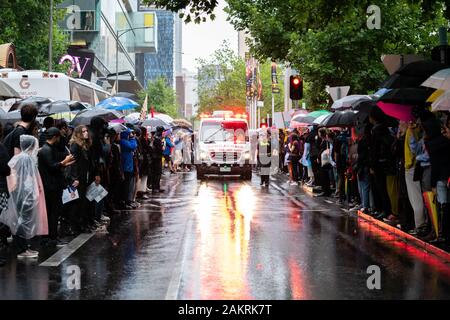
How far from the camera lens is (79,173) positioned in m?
12.8

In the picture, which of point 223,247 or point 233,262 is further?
point 223,247

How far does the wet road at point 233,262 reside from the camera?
7.93 meters

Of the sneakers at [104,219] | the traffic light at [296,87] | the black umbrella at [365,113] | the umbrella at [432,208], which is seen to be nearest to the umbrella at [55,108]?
the sneakers at [104,219]

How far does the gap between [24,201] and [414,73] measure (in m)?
7.02

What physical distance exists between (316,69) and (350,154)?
→ 909 cm

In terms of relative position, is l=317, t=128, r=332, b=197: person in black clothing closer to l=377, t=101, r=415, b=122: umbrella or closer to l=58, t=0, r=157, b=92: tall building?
l=377, t=101, r=415, b=122: umbrella

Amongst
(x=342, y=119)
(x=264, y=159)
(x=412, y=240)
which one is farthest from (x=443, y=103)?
(x=264, y=159)

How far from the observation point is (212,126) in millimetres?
31219

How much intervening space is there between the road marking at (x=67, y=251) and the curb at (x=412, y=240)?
17.7 ft

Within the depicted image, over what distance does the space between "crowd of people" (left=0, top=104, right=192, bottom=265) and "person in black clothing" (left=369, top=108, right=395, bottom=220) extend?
17.7ft

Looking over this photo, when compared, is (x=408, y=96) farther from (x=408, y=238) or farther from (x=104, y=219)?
(x=104, y=219)

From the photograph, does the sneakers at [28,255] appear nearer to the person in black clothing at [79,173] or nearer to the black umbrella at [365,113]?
the person in black clothing at [79,173]

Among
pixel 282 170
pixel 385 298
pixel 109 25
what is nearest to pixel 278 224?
pixel 385 298
